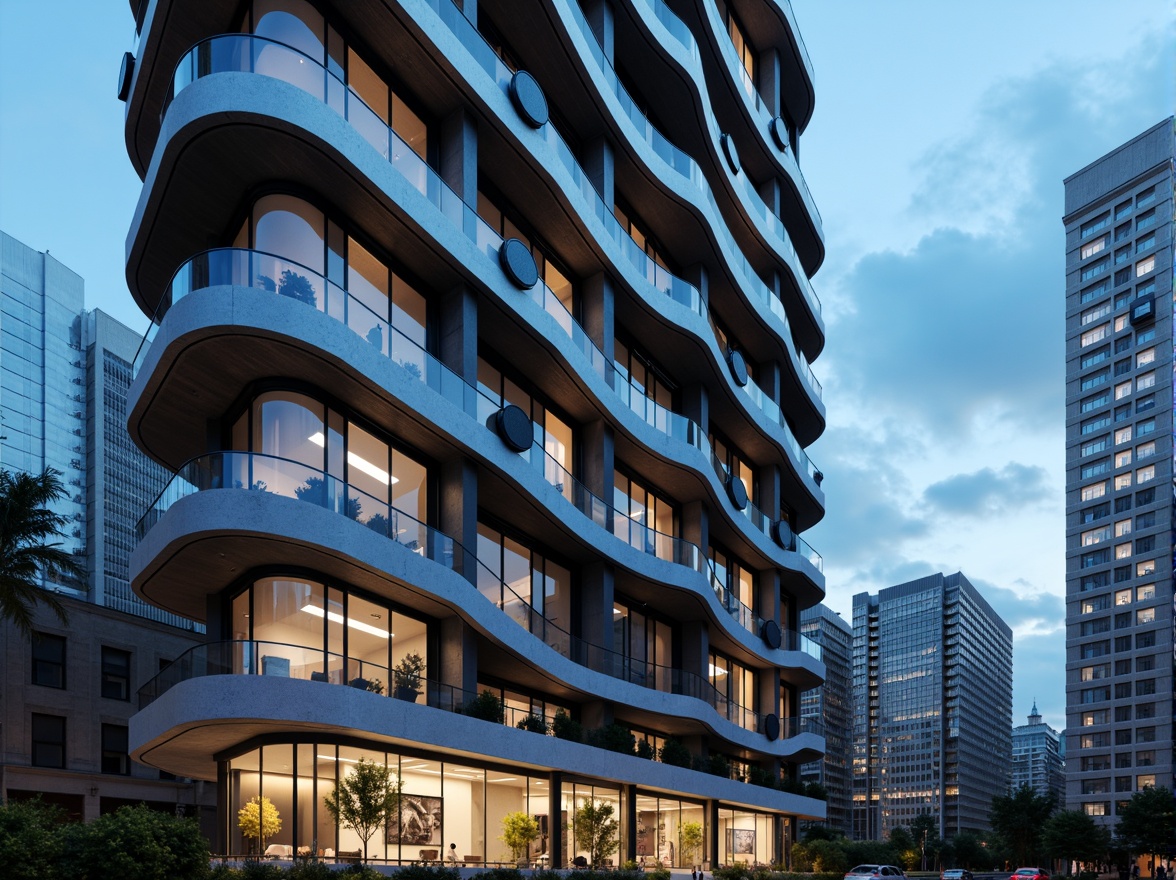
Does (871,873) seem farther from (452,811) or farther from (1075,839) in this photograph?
(1075,839)

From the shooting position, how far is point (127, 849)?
17.7 m

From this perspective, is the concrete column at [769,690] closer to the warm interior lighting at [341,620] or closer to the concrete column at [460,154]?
the warm interior lighting at [341,620]

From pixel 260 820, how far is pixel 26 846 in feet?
28.6

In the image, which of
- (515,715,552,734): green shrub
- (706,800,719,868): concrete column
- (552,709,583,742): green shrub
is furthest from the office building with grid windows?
(515,715,552,734): green shrub

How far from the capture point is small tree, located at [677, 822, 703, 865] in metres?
43.1

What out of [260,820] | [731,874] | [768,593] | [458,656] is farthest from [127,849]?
[768,593]

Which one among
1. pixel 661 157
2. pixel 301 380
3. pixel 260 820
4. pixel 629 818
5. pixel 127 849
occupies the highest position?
pixel 661 157

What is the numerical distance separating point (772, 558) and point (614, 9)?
27.9m

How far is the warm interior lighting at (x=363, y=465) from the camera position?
26281 millimetres

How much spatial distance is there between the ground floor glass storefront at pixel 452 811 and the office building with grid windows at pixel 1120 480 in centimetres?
9656

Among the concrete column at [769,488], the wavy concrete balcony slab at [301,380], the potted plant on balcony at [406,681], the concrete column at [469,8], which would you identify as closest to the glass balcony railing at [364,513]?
the potted plant on balcony at [406,681]

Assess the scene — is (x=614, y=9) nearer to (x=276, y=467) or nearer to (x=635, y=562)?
(x=635, y=562)

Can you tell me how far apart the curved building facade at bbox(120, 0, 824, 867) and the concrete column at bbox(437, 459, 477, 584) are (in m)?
0.09

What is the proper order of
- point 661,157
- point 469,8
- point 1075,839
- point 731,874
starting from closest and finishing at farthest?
1. point 469,8
2. point 731,874
3. point 661,157
4. point 1075,839
